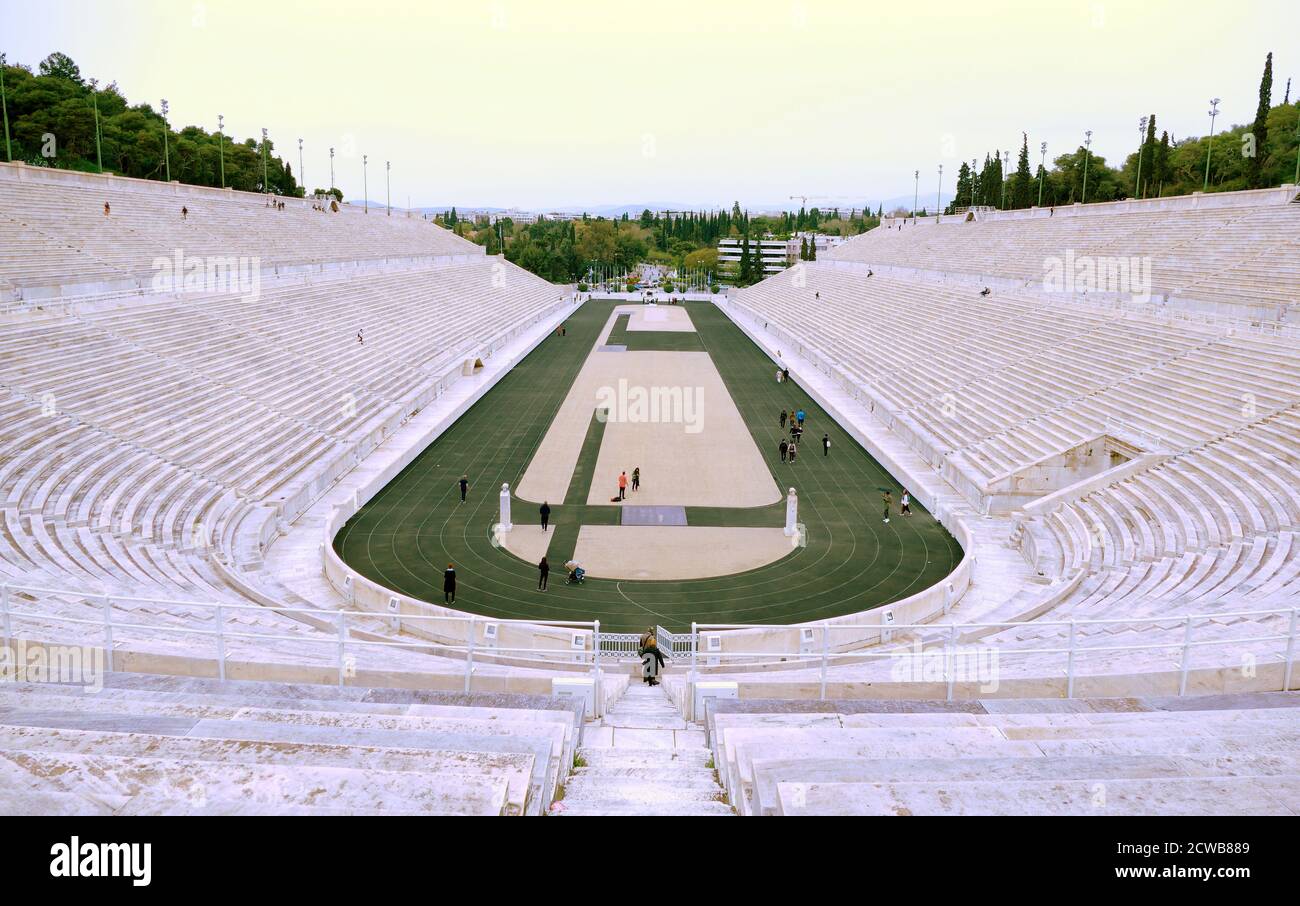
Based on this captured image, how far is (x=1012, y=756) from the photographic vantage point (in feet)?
19.8

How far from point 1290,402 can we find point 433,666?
1850 centimetres

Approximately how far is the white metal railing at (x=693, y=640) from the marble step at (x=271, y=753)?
2363 mm

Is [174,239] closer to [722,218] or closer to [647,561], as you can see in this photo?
[647,561]

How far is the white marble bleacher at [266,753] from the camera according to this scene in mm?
4809

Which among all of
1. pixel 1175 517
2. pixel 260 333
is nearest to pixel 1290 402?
pixel 1175 517

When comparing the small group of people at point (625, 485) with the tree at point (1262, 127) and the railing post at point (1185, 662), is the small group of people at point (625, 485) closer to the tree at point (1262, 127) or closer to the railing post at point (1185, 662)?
the railing post at point (1185, 662)

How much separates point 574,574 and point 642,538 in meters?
3.04

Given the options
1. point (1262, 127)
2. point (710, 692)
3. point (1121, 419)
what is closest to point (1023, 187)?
point (1262, 127)

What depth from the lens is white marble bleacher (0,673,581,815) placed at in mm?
4809

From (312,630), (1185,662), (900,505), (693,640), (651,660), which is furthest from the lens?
(900,505)

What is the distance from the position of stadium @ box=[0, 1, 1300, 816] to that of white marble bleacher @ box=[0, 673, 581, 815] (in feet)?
0.12

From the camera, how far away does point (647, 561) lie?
18578 mm

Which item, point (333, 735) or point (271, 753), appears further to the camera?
point (333, 735)

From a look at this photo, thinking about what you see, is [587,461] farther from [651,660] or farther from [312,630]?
[651,660]
